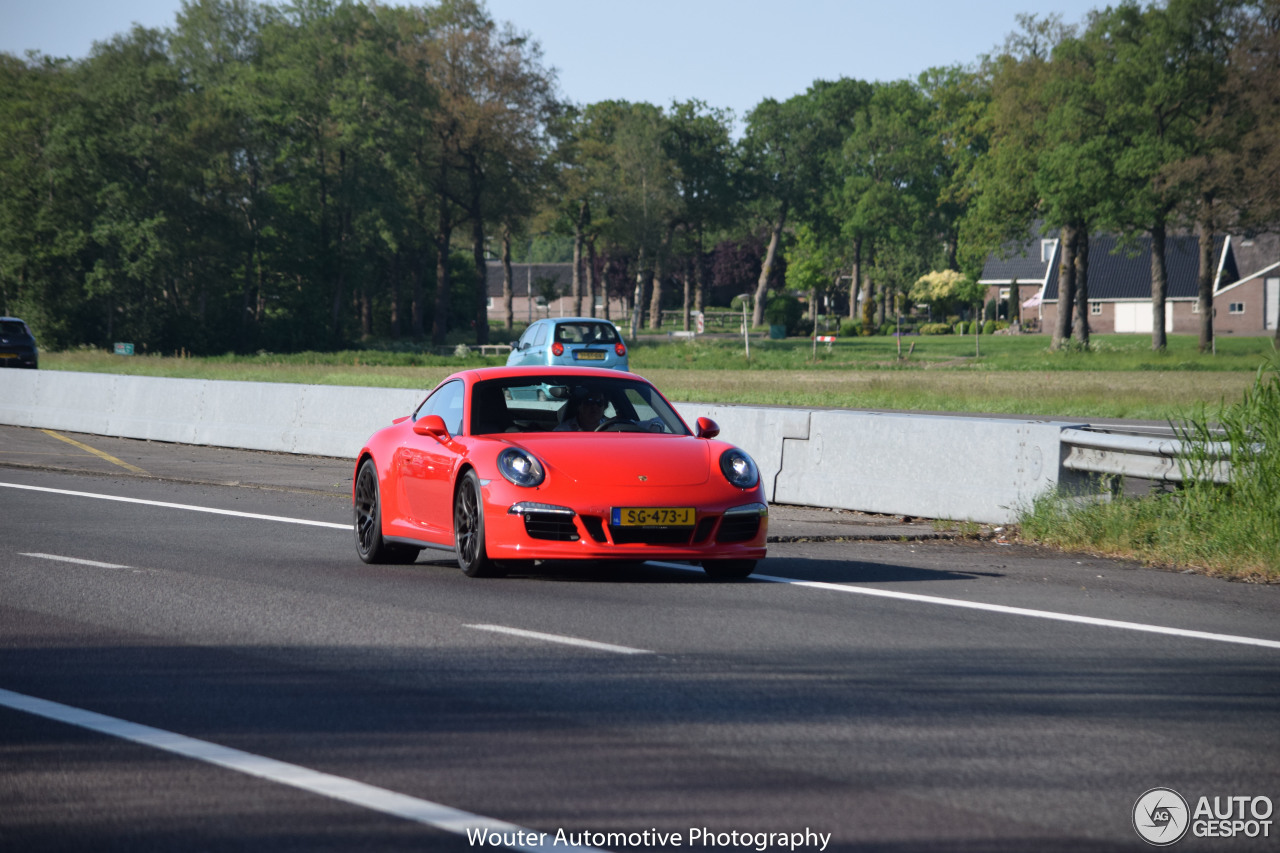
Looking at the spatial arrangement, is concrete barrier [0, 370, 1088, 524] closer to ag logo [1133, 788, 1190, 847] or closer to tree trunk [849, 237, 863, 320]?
ag logo [1133, 788, 1190, 847]

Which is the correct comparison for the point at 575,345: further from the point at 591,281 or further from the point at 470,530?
the point at 591,281

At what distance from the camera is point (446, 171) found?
280 feet

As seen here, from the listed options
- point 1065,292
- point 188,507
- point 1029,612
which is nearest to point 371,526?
point 188,507

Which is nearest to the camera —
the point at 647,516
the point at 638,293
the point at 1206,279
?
the point at 647,516

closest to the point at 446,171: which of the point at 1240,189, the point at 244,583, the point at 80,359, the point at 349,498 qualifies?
the point at 80,359

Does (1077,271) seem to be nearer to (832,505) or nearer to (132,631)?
(832,505)

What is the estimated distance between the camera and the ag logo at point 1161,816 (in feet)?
13.5

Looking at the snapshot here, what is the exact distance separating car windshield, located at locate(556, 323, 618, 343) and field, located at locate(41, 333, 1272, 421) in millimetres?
5049

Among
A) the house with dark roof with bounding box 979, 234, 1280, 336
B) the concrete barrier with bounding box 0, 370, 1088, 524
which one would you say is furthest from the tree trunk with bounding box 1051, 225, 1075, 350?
the concrete barrier with bounding box 0, 370, 1088, 524

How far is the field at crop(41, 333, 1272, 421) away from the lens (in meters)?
32.3

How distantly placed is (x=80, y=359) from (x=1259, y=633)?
56475 mm

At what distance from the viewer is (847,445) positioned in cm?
1410

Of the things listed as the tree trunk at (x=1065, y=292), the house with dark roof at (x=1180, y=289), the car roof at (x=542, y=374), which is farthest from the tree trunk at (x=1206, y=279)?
the car roof at (x=542, y=374)

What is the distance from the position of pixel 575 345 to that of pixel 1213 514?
17.2m
